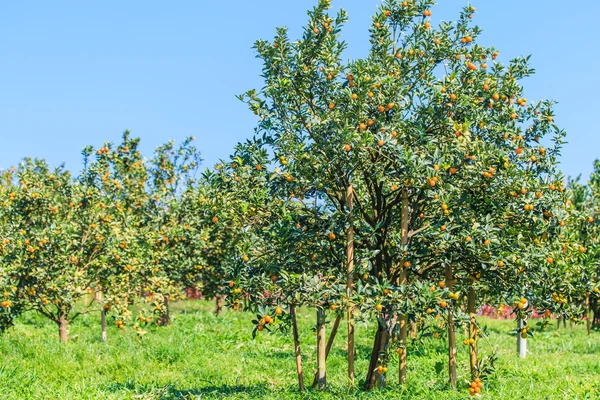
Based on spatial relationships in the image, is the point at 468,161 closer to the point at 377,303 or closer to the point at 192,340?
the point at 377,303

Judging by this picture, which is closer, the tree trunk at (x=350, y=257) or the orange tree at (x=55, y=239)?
the tree trunk at (x=350, y=257)

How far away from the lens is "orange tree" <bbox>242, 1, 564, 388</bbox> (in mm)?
7051

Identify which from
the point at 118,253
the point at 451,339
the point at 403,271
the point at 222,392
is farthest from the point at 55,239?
the point at 451,339

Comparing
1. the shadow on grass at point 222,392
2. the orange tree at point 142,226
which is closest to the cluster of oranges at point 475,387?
the shadow on grass at point 222,392

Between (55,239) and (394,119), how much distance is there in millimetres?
6997

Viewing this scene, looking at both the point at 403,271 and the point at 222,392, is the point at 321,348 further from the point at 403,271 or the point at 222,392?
the point at 222,392

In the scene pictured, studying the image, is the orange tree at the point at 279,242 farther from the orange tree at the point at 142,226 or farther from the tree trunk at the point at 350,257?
the orange tree at the point at 142,226

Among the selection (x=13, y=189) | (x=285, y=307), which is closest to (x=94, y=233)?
(x=13, y=189)

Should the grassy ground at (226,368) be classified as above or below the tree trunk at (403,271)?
below

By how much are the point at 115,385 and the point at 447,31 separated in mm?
6776

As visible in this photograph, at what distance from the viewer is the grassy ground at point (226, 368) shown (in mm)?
Answer: 8234

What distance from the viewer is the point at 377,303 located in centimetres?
665

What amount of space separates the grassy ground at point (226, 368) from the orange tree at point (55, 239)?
3.56 feet

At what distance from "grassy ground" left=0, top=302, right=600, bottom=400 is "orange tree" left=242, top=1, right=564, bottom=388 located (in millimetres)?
1634
